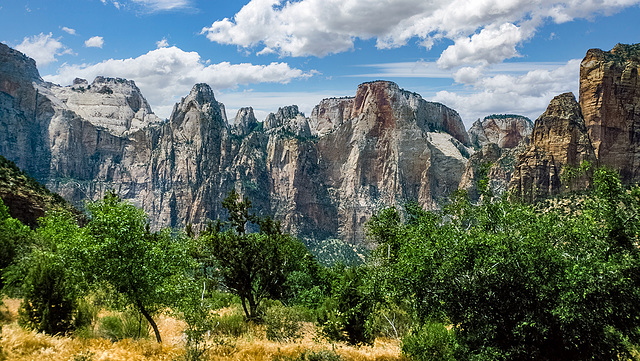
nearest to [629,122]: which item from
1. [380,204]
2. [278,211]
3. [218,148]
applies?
[380,204]

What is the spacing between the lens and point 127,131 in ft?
619

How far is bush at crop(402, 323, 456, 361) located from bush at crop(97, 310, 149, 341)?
10468 millimetres

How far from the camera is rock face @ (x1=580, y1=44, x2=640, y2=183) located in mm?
87438

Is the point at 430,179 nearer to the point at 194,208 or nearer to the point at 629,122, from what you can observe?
the point at 629,122

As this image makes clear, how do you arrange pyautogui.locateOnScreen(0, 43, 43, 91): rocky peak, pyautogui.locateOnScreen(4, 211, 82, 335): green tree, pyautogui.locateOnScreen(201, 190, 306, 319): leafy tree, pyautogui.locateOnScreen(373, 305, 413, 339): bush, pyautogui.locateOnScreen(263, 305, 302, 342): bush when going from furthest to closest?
pyautogui.locateOnScreen(0, 43, 43, 91): rocky peak → pyautogui.locateOnScreen(201, 190, 306, 319): leafy tree → pyautogui.locateOnScreen(373, 305, 413, 339): bush → pyautogui.locateOnScreen(263, 305, 302, 342): bush → pyautogui.locateOnScreen(4, 211, 82, 335): green tree

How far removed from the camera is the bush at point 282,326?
17547mm

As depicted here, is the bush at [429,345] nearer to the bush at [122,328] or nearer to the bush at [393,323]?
the bush at [393,323]

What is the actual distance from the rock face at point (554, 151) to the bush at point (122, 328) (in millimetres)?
86042

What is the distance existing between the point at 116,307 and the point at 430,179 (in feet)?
508

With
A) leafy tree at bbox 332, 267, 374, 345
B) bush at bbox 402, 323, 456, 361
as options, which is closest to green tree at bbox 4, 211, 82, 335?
leafy tree at bbox 332, 267, 374, 345

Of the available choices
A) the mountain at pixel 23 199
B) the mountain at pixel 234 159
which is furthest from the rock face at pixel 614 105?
the mountain at pixel 23 199

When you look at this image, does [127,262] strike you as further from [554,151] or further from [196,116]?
[196,116]

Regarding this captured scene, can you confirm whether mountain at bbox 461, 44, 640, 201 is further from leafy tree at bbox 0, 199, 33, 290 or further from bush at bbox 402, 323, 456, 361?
leafy tree at bbox 0, 199, 33, 290

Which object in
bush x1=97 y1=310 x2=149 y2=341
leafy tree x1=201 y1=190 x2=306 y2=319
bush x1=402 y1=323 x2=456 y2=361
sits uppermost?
leafy tree x1=201 y1=190 x2=306 y2=319
